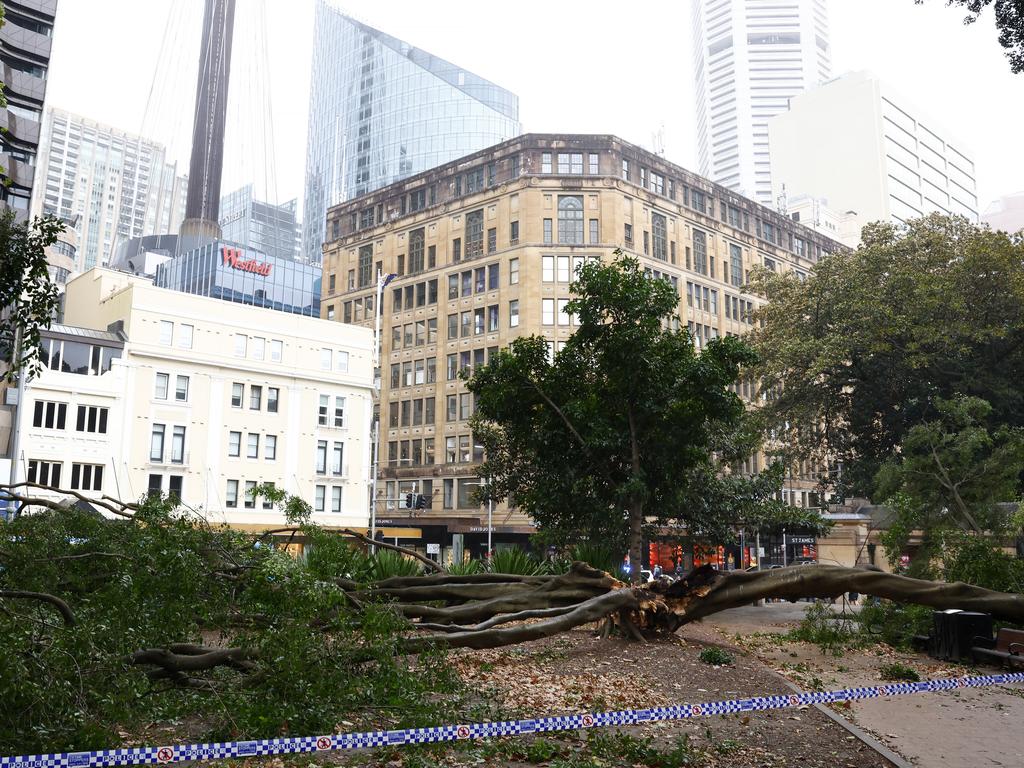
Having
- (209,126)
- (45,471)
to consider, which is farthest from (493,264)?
(209,126)

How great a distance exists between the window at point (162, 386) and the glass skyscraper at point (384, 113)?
9118 cm

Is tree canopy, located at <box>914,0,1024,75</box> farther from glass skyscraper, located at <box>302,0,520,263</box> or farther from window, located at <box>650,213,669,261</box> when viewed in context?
glass skyscraper, located at <box>302,0,520,263</box>

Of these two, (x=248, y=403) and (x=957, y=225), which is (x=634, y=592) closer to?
(x=957, y=225)

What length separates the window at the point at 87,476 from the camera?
44.2m


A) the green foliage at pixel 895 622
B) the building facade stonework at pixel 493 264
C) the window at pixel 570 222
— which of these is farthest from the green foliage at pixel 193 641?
the window at pixel 570 222

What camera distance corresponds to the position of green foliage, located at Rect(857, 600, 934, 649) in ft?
58.2

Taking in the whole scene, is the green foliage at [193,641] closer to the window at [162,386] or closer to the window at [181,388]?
the window at [162,386]

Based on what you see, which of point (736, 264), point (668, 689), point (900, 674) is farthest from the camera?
point (736, 264)

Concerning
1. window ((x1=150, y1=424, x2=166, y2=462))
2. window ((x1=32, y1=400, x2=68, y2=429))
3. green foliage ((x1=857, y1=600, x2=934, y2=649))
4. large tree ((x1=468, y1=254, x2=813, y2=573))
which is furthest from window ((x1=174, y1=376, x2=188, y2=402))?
green foliage ((x1=857, y1=600, x2=934, y2=649))

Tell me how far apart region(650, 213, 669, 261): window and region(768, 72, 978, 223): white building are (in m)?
93.5

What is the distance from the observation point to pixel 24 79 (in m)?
44.3

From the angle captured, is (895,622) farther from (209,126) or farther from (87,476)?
(209,126)

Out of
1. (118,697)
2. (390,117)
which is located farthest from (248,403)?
(390,117)

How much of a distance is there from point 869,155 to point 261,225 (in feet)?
375
